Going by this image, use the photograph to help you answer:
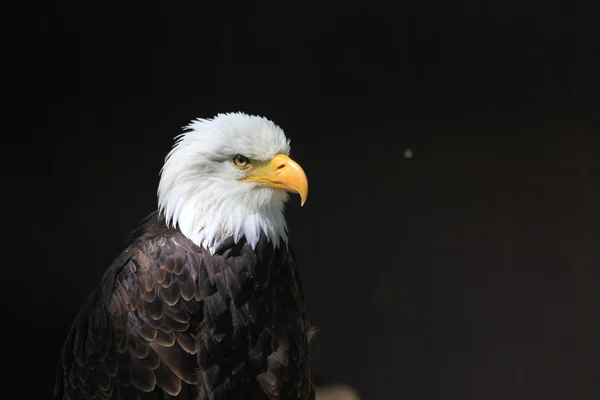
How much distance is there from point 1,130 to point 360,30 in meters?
1.79

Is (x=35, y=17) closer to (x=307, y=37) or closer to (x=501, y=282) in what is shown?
(x=307, y=37)

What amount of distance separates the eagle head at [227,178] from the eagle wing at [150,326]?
0.10m

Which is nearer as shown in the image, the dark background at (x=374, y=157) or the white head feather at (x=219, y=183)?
the white head feather at (x=219, y=183)

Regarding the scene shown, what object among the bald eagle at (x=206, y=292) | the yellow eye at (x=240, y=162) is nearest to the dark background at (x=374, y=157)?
the bald eagle at (x=206, y=292)

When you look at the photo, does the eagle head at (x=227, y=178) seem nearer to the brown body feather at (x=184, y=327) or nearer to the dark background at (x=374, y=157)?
the brown body feather at (x=184, y=327)

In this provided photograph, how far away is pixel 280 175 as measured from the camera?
2068mm

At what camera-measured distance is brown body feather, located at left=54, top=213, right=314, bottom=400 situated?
2006mm

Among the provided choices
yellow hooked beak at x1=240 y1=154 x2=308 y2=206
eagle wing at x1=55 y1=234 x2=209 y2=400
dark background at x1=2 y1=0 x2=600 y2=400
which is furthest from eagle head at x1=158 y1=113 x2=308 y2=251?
dark background at x1=2 y1=0 x2=600 y2=400

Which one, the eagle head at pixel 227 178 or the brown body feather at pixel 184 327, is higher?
the eagle head at pixel 227 178

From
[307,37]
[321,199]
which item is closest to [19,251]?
[321,199]

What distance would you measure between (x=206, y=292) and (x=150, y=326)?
0.19 metres

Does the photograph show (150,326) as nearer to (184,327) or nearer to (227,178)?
(184,327)

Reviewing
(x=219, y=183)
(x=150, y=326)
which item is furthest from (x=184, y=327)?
(x=219, y=183)

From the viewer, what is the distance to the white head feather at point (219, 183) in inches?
81.2
